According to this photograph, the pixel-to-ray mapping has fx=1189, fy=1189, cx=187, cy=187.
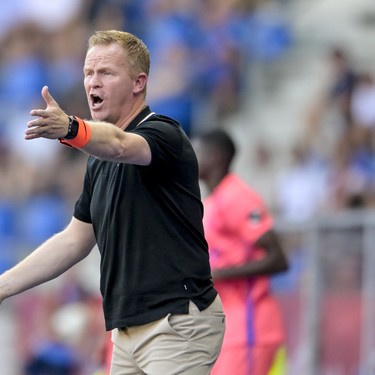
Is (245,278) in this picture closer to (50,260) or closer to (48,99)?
(50,260)

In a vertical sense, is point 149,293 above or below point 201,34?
below

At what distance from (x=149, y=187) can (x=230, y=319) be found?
2.80 metres

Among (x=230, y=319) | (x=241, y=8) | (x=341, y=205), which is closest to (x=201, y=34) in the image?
(x=241, y=8)

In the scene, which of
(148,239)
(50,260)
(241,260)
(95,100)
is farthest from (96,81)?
(241,260)

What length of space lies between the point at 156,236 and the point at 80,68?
35.0 feet

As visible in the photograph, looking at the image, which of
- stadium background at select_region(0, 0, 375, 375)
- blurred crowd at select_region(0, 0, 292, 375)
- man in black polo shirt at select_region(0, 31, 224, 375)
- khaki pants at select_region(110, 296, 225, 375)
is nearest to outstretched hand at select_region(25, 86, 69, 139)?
man in black polo shirt at select_region(0, 31, 224, 375)

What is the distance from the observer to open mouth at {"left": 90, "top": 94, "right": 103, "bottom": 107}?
5.30 metres

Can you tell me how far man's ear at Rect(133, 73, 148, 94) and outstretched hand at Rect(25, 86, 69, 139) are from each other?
2.49ft

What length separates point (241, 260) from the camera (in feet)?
25.6

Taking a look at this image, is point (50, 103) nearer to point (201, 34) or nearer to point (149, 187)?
point (149, 187)

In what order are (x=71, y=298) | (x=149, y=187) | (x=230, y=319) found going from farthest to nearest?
(x=71, y=298) < (x=230, y=319) < (x=149, y=187)

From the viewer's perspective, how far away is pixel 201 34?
1545cm

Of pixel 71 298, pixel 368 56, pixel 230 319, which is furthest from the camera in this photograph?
pixel 368 56

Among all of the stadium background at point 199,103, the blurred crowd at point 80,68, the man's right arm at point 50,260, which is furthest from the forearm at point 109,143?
the blurred crowd at point 80,68
